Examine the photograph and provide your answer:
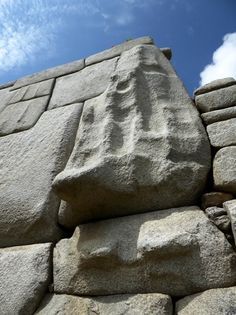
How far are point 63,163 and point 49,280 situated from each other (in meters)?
0.60

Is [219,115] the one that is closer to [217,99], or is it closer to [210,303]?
[217,99]

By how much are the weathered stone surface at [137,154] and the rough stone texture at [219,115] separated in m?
0.06

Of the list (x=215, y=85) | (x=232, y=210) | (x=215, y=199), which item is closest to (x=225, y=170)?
(x=215, y=199)

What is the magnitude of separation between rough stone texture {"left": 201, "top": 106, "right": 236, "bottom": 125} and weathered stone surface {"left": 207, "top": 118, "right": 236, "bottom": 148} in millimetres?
33

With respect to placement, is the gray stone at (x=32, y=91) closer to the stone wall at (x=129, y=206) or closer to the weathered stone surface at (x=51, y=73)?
the weathered stone surface at (x=51, y=73)

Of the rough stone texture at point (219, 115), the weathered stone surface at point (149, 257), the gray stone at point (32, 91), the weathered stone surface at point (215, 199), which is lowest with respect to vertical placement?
the weathered stone surface at point (149, 257)

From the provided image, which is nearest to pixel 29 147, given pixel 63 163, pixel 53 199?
pixel 63 163

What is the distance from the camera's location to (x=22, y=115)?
7.48ft

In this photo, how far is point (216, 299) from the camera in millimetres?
1032

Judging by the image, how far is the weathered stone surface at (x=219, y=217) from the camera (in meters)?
1.18

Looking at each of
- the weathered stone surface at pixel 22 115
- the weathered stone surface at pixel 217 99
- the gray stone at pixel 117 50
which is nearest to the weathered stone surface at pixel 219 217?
the weathered stone surface at pixel 217 99

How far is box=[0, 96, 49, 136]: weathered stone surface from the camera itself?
2170 millimetres

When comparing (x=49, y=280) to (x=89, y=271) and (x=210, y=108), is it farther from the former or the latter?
(x=210, y=108)

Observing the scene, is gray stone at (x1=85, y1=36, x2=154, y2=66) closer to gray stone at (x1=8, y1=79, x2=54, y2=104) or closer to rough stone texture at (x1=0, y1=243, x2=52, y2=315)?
gray stone at (x1=8, y1=79, x2=54, y2=104)
